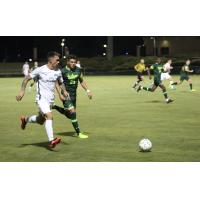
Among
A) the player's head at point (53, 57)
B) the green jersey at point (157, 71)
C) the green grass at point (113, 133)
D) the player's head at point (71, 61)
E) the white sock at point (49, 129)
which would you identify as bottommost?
the green grass at point (113, 133)

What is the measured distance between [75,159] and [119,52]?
81484 millimetres

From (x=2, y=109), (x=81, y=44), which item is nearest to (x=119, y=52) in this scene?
(x=81, y=44)

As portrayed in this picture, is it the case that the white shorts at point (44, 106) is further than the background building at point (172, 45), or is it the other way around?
the background building at point (172, 45)

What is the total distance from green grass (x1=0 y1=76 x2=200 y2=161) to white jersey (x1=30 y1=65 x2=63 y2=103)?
1177 mm

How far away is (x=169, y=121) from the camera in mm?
15477

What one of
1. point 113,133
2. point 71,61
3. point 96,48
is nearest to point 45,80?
point 71,61

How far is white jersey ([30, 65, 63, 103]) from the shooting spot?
10734 millimetres

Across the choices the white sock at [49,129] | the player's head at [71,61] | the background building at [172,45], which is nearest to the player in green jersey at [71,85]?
the player's head at [71,61]

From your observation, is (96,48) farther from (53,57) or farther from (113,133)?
(53,57)

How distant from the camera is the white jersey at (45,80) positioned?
10734 millimetres

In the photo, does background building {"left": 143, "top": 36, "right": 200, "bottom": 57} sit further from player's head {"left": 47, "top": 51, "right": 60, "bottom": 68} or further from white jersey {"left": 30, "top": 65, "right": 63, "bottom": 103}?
player's head {"left": 47, "top": 51, "right": 60, "bottom": 68}

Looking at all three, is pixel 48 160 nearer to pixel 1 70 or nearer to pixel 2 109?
pixel 2 109

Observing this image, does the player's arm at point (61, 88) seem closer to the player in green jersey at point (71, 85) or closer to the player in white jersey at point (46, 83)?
the player in white jersey at point (46, 83)

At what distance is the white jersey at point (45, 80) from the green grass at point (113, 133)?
118 cm
